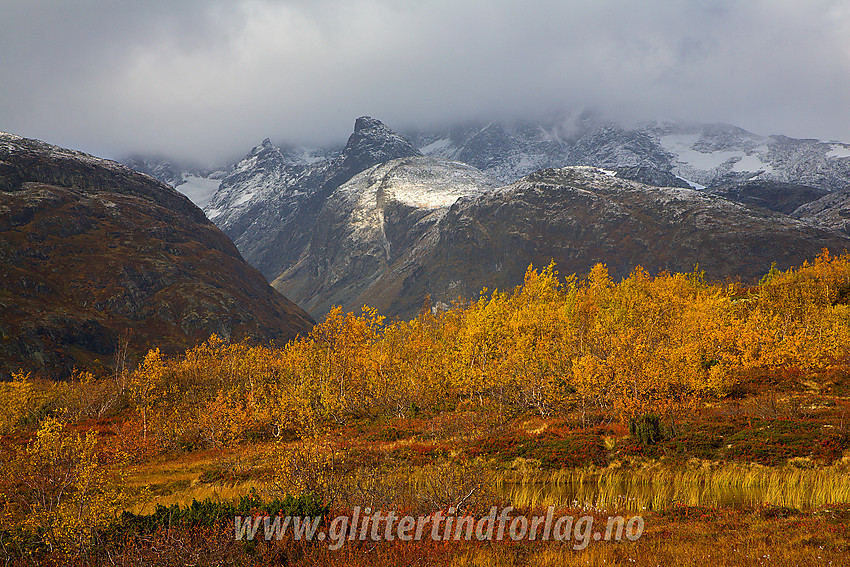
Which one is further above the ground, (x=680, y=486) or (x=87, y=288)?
(x=680, y=486)

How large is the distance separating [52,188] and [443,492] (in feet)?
783

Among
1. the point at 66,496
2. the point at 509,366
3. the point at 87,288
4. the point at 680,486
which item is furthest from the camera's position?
the point at 87,288

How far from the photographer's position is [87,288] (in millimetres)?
155250

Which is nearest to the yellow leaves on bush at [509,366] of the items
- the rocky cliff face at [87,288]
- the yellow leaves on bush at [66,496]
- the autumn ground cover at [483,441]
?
the autumn ground cover at [483,441]

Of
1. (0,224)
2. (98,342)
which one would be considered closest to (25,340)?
(98,342)

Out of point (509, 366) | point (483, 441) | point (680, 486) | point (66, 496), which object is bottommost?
point (483, 441)

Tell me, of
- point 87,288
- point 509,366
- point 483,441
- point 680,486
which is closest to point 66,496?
point 483,441

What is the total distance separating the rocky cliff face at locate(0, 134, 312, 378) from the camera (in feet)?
409

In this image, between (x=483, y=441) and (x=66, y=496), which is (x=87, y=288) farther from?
(x=483, y=441)

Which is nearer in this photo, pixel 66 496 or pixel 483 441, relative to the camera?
pixel 66 496

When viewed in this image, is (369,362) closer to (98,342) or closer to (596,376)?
(596,376)

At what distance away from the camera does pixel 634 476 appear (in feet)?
82.5

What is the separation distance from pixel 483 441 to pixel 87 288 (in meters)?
172

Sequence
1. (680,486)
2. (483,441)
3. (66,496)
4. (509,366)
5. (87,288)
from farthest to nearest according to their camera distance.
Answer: (87,288) < (509,366) < (483,441) < (680,486) < (66,496)
